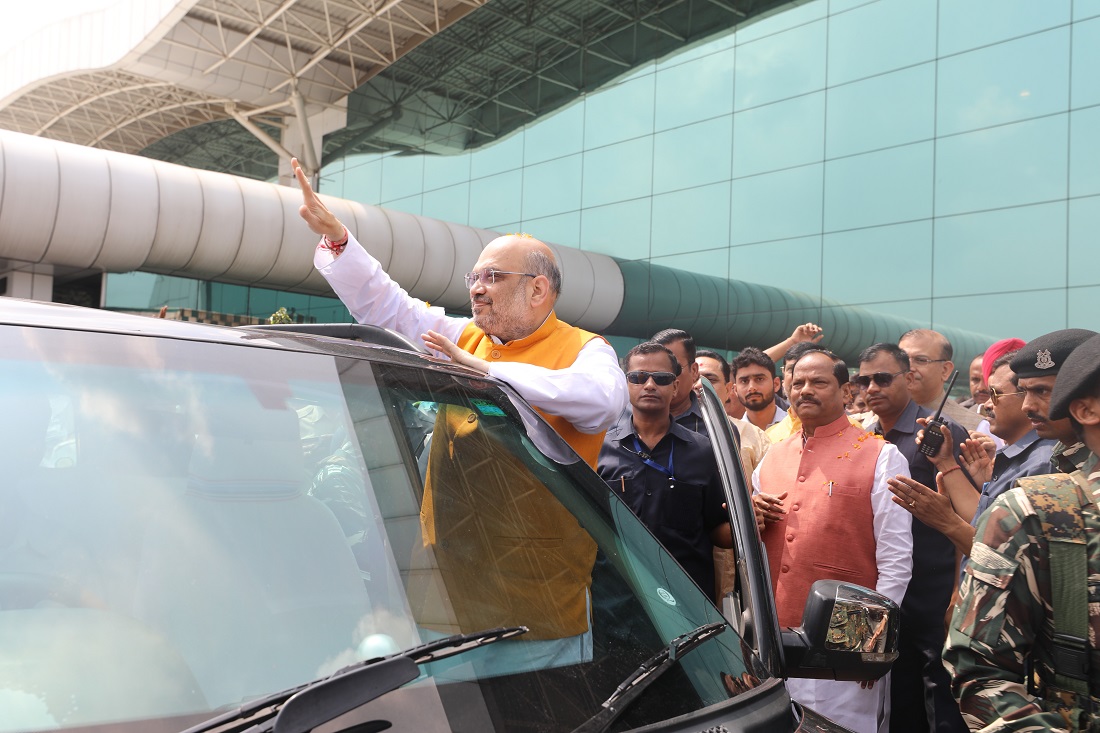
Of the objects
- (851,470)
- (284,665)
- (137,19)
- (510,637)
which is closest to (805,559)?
(851,470)

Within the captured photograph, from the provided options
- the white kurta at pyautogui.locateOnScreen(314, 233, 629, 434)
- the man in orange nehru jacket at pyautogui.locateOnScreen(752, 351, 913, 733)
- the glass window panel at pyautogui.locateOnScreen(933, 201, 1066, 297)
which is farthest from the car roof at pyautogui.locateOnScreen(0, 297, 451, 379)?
the glass window panel at pyautogui.locateOnScreen(933, 201, 1066, 297)

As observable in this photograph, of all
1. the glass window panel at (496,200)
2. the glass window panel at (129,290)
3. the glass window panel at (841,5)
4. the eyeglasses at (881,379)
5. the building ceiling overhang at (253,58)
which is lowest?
the eyeglasses at (881,379)

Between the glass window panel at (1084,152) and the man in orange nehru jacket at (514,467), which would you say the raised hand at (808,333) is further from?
the glass window panel at (1084,152)

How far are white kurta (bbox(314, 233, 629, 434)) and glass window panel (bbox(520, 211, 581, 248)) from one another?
1588 cm

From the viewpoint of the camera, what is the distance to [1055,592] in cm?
175

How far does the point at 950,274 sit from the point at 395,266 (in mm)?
10535

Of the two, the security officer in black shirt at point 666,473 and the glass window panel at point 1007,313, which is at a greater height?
the glass window panel at point 1007,313

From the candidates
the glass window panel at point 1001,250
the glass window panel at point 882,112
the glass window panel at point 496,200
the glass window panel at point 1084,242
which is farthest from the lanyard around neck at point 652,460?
the glass window panel at point 496,200

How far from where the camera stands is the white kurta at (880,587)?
3346mm

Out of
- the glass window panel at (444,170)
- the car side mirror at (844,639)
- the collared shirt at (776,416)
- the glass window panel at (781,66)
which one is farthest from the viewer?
the glass window panel at (444,170)

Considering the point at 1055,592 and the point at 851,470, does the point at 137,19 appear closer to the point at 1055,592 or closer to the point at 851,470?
the point at 851,470

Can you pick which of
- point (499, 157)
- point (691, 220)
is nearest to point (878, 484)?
point (691, 220)

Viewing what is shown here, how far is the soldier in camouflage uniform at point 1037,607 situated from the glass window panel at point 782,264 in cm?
1381

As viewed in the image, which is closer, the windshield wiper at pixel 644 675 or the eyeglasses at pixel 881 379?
the windshield wiper at pixel 644 675
